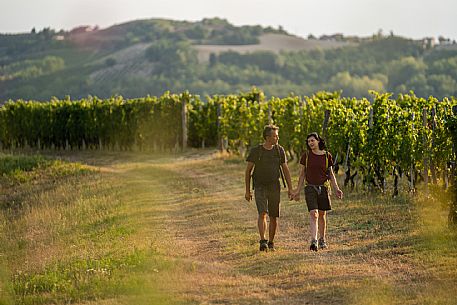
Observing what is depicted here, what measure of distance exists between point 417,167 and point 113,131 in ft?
79.3

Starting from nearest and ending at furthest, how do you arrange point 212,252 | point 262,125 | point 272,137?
point 272,137 < point 212,252 < point 262,125

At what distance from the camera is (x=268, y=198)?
1167 cm

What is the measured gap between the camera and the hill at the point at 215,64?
102m

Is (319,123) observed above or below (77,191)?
above

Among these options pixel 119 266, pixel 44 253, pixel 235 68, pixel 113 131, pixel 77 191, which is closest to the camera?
pixel 119 266

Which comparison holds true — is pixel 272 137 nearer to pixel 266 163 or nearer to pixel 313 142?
pixel 266 163

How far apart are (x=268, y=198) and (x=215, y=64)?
114 meters

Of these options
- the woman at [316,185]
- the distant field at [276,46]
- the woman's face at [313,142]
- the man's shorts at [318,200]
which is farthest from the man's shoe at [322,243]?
the distant field at [276,46]

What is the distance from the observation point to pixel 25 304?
30.4 ft

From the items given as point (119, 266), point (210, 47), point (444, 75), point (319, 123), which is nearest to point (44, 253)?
point (119, 266)

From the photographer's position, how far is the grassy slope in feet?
29.8

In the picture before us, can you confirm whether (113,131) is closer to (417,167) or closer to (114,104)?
Result: (114,104)

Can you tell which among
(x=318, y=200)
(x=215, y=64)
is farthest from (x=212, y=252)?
(x=215, y=64)

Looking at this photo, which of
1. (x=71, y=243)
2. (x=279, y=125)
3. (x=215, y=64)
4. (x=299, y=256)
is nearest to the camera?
(x=299, y=256)
